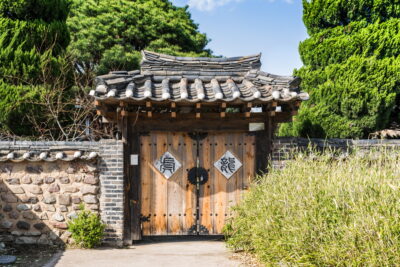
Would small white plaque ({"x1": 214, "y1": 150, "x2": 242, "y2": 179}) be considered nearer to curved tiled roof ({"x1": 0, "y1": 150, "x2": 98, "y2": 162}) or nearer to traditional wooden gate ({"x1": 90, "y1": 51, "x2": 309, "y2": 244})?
traditional wooden gate ({"x1": 90, "y1": 51, "x2": 309, "y2": 244})

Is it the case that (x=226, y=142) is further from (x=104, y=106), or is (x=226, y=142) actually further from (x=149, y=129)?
(x=104, y=106)

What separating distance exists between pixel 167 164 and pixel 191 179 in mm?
496

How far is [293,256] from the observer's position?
149 inches

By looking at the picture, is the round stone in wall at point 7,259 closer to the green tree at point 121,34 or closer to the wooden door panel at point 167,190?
the wooden door panel at point 167,190

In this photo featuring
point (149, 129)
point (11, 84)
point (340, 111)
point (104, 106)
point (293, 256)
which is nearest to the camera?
point (293, 256)

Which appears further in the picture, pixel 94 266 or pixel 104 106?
pixel 104 106

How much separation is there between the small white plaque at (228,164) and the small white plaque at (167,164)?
2.31ft

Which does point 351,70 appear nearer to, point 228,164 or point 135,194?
point 228,164

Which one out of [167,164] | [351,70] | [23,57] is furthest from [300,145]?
[23,57]

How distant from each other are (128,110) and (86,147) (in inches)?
37.8

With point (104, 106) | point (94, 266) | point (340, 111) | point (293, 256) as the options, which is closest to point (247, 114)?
point (104, 106)

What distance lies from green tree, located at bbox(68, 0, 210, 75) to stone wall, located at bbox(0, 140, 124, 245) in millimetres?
7316

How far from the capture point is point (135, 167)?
247 inches

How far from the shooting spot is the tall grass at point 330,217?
3.23 metres
